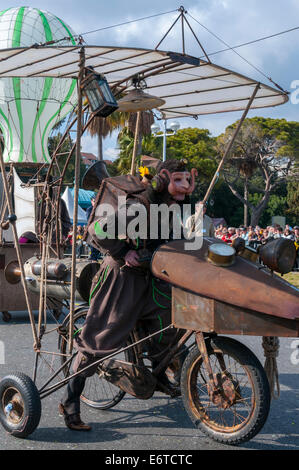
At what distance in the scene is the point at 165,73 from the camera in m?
5.50

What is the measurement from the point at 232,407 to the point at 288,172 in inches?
1668

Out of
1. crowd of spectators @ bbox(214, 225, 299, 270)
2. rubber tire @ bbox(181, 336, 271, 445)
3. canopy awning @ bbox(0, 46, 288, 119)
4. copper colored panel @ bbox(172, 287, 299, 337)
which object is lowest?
crowd of spectators @ bbox(214, 225, 299, 270)

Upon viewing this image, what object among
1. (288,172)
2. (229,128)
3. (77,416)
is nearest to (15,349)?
(77,416)

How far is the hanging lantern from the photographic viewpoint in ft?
13.1

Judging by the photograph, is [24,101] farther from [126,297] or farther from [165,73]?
[126,297]

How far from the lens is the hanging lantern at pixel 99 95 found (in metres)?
4.00

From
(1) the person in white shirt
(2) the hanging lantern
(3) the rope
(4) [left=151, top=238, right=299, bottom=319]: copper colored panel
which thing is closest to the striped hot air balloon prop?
(2) the hanging lantern

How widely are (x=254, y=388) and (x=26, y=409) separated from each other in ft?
4.95

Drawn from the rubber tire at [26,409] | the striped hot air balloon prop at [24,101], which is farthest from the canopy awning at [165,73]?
the striped hot air balloon prop at [24,101]

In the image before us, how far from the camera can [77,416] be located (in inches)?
162

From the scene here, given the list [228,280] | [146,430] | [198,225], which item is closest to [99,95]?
[198,225]

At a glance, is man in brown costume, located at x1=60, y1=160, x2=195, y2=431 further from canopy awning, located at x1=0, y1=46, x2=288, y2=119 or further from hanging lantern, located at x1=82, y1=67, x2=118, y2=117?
canopy awning, located at x1=0, y1=46, x2=288, y2=119

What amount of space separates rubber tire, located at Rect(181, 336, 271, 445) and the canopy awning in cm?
224

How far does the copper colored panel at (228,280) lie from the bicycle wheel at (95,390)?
107cm
